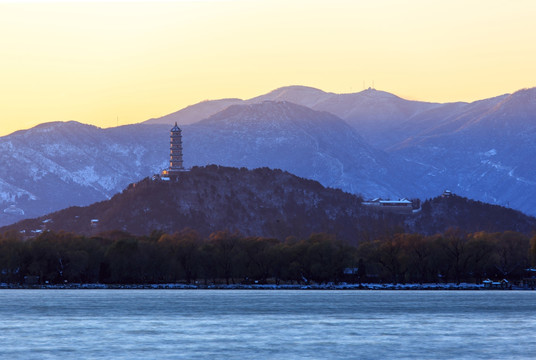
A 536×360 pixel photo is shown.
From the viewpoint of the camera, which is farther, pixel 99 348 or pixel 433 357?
pixel 99 348

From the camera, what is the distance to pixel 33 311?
138m

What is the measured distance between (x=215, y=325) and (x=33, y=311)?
33.0 m

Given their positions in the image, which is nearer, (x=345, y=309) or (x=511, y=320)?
(x=511, y=320)

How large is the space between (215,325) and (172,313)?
19244mm

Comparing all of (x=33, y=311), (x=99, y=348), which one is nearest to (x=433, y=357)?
(x=99, y=348)

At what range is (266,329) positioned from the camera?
109750 millimetres

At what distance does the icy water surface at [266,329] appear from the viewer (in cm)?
8794

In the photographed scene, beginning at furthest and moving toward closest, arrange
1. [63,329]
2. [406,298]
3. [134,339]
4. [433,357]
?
[406,298] → [63,329] → [134,339] → [433,357]

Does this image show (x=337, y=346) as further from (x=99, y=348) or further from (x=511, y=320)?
(x=511, y=320)

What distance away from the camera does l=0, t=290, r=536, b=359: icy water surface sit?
8794 cm

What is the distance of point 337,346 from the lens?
92.7m

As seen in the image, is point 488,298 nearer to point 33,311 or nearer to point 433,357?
point 33,311

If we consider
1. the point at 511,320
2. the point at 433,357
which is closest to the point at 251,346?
the point at 433,357

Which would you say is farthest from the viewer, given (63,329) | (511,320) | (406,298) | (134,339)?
(406,298)
